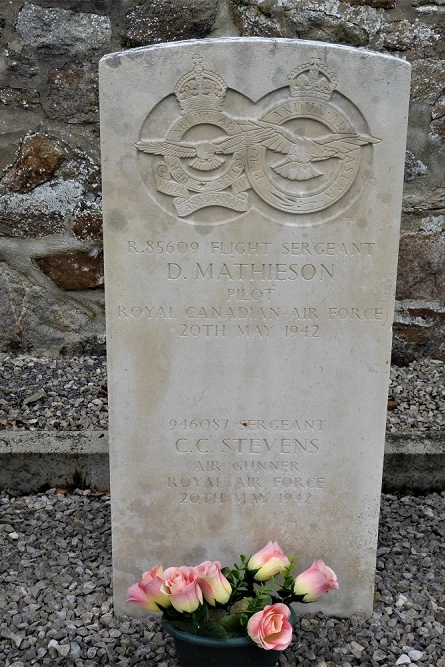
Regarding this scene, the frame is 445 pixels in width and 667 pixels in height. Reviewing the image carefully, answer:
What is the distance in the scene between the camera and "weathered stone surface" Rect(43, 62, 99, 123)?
3.70 metres

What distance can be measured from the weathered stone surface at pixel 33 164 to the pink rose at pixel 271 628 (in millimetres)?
2638

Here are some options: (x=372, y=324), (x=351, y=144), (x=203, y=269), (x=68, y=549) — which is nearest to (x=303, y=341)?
(x=372, y=324)

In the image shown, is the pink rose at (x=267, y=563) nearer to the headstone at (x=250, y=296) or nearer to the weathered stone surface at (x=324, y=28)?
the headstone at (x=250, y=296)

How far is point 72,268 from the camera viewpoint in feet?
12.8

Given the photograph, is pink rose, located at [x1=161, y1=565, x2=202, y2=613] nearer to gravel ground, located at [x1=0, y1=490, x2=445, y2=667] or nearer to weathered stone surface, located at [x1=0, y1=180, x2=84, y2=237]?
gravel ground, located at [x1=0, y1=490, x2=445, y2=667]

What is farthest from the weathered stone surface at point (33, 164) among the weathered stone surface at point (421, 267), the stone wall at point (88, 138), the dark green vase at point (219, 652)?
the dark green vase at point (219, 652)

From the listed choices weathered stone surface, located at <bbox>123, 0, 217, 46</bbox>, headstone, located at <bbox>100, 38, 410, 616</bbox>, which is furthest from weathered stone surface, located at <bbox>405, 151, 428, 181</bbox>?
headstone, located at <bbox>100, 38, 410, 616</bbox>

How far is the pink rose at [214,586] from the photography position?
82.1 inches

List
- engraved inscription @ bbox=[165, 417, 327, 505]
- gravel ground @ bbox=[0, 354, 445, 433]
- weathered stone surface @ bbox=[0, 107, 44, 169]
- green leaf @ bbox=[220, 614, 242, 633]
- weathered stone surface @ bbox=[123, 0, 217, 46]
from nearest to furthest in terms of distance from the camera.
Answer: green leaf @ bbox=[220, 614, 242, 633], engraved inscription @ bbox=[165, 417, 327, 505], gravel ground @ bbox=[0, 354, 445, 433], weathered stone surface @ bbox=[123, 0, 217, 46], weathered stone surface @ bbox=[0, 107, 44, 169]

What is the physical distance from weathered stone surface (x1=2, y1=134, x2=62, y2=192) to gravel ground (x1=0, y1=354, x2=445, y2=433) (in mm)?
952

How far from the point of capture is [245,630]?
6.75 feet

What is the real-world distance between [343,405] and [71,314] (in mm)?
2107

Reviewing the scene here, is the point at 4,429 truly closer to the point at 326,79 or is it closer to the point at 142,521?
the point at 142,521

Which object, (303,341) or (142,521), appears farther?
(142,521)
